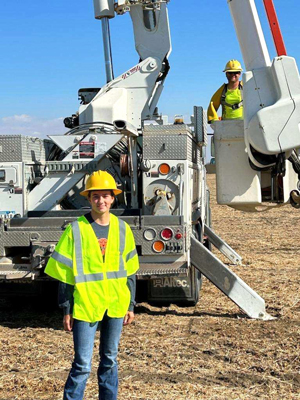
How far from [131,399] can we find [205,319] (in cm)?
244

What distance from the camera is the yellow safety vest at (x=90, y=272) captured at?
4.05 m

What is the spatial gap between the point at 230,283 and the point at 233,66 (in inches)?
118

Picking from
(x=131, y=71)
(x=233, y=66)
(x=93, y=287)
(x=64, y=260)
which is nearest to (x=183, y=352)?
(x=93, y=287)

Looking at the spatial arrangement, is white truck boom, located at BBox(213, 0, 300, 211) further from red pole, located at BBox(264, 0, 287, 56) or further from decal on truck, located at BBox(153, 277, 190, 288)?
decal on truck, located at BBox(153, 277, 190, 288)

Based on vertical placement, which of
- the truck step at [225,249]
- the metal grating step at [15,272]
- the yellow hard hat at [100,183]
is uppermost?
the truck step at [225,249]

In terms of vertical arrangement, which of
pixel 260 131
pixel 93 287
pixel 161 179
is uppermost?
pixel 260 131

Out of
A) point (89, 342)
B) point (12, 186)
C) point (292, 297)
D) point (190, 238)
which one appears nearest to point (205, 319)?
point (190, 238)

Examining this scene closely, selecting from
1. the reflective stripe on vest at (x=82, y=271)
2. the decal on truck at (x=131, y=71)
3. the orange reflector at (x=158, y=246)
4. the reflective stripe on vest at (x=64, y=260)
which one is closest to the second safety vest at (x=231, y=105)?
the decal on truck at (x=131, y=71)

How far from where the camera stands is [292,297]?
26.1 feet

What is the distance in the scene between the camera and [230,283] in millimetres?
6934

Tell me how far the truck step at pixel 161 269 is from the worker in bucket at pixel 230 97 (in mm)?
2345

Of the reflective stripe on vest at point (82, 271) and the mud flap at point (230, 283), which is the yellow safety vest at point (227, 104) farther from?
the reflective stripe on vest at point (82, 271)

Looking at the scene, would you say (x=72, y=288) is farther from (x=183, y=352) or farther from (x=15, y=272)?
(x=15, y=272)

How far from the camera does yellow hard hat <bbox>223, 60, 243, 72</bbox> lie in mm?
8343
